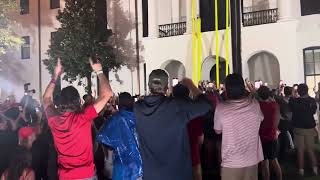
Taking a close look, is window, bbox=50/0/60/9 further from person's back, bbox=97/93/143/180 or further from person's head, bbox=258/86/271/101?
person's back, bbox=97/93/143/180

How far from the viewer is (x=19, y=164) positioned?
5754 mm

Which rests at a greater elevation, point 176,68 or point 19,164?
point 176,68

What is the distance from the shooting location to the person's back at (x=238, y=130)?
5.24 meters

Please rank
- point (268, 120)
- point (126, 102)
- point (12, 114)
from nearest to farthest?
point (126, 102) → point (268, 120) → point (12, 114)

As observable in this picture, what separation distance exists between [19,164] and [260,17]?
1924 centimetres

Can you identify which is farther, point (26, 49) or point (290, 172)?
point (26, 49)

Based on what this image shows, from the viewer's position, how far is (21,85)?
34000 millimetres

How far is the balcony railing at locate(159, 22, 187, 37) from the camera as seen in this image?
1017 inches

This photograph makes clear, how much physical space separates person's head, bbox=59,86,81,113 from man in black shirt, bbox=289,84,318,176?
18.7 feet

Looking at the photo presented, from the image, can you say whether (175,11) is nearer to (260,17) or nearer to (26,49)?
(260,17)

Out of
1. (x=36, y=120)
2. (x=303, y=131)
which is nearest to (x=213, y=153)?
(x=303, y=131)

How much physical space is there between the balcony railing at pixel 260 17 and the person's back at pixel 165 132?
19.3 m

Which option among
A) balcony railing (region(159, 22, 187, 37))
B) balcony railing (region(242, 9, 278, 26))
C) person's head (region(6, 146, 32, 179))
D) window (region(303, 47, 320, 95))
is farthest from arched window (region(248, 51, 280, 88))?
person's head (region(6, 146, 32, 179))

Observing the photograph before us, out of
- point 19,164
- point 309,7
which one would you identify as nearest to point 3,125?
point 19,164
